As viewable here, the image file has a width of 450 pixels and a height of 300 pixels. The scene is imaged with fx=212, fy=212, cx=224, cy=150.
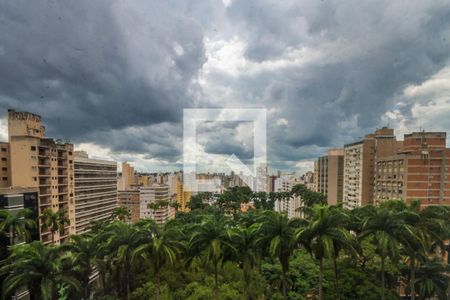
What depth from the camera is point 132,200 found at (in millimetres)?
35562

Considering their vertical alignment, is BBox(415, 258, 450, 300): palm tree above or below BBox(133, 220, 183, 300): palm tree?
below

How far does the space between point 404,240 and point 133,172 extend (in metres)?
40.2

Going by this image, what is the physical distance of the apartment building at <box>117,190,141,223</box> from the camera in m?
35.2

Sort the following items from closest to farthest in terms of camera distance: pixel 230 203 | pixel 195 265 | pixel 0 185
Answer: pixel 195 265 → pixel 0 185 → pixel 230 203

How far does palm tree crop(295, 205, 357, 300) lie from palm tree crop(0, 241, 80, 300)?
5167mm

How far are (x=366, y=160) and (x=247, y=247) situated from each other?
20742 millimetres

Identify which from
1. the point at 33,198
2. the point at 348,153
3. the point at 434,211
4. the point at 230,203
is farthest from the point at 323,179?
the point at 33,198

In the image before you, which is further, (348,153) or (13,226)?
(348,153)

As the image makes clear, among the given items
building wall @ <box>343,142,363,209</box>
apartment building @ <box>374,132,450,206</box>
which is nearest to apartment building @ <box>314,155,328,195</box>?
building wall @ <box>343,142,363,209</box>

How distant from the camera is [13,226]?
6719 millimetres

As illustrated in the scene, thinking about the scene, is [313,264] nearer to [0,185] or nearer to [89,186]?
[0,185]

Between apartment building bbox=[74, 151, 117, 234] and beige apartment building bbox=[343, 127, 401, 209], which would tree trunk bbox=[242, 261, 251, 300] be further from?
beige apartment building bbox=[343, 127, 401, 209]

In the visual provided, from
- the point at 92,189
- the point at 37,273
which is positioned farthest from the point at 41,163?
the point at 37,273

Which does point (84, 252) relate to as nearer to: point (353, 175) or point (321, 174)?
point (353, 175)
